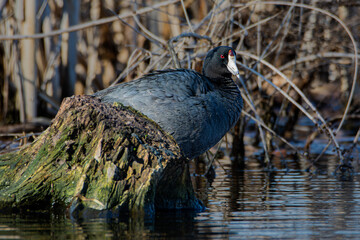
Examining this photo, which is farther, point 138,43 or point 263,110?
point 138,43

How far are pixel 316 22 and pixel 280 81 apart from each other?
3.09 feet

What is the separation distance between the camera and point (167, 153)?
405 centimetres

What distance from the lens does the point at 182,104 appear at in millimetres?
4930

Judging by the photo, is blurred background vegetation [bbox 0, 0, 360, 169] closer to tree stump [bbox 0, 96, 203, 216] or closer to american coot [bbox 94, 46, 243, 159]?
american coot [bbox 94, 46, 243, 159]

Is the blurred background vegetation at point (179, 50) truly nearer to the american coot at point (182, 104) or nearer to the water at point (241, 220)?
the american coot at point (182, 104)

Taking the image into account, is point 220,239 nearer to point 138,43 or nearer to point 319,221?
point 319,221

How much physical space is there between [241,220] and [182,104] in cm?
137

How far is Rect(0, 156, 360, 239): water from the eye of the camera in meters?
3.38

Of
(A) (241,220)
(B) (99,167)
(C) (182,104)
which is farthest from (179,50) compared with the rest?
(A) (241,220)

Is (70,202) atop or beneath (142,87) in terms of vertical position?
beneath

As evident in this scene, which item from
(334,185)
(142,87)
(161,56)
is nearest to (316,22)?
(161,56)

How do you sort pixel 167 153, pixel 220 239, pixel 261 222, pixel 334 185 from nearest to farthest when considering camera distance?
pixel 220 239 → pixel 261 222 → pixel 167 153 → pixel 334 185

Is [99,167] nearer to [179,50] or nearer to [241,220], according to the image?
[241,220]

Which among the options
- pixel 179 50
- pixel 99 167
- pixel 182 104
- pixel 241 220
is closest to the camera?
pixel 241 220
